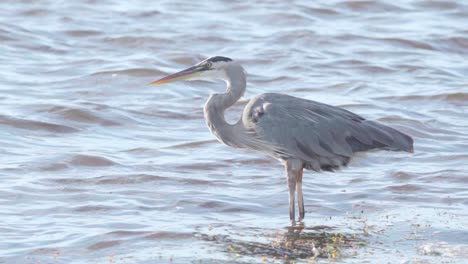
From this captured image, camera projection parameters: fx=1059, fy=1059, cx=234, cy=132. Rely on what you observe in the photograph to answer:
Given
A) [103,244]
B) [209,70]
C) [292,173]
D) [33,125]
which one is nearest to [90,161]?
[33,125]

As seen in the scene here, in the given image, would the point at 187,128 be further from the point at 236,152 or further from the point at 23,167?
the point at 23,167

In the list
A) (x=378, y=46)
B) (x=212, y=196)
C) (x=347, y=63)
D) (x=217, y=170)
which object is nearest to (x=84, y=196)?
(x=212, y=196)

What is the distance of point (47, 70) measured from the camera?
46.9 feet

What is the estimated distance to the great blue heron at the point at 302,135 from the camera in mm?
8406

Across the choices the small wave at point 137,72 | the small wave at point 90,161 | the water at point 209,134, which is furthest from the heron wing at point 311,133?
the small wave at point 137,72

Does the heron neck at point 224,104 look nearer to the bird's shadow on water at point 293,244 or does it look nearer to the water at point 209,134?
the water at point 209,134

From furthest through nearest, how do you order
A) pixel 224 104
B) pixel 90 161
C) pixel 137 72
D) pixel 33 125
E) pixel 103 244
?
pixel 137 72
pixel 33 125
pixel 90 161
pixel 224 104
pixel 103 244

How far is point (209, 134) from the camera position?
11.7 metres

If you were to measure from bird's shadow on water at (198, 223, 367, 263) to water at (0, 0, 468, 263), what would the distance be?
0.08ft

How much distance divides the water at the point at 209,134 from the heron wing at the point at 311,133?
279 mm

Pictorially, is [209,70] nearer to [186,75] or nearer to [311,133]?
[186,75]

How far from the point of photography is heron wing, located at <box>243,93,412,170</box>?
8.40 m

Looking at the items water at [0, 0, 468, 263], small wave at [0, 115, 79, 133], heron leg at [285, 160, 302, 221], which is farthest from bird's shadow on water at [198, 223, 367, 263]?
small wave at [0, 115, 79, 133]

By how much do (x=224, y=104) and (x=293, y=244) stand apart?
166 centimetres
